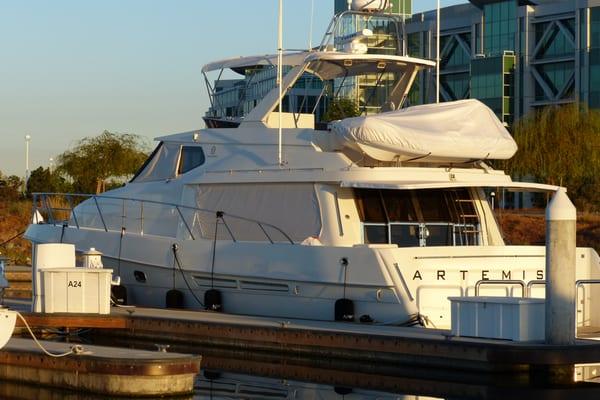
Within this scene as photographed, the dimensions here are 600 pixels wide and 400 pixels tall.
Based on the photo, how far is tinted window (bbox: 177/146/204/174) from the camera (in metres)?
20.0

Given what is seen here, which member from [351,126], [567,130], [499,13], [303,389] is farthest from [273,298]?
[499,13]

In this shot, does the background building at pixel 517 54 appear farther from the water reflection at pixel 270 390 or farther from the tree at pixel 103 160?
the water reflection at pixel 270 390

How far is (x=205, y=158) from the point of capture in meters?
19.9

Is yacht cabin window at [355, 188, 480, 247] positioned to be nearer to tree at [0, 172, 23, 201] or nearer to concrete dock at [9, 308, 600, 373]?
concrete dock at [9, 308, 600, 373]

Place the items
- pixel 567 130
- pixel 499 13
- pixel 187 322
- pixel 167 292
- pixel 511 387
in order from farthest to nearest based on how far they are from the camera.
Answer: pixel 499 13 → pixel 567 130 → pixel 167 292 → pixel 187 322 → pixel 511 387

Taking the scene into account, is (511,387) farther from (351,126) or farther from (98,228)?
(98,228)

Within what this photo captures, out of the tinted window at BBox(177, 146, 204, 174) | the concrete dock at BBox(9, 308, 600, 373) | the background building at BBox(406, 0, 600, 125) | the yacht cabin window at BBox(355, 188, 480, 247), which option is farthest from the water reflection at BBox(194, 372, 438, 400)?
the background building at BBox(406, 0, 600, 125)

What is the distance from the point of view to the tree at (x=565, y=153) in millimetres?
51947

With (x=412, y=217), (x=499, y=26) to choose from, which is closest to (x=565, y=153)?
(x=499, y=26)

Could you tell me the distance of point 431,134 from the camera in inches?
704

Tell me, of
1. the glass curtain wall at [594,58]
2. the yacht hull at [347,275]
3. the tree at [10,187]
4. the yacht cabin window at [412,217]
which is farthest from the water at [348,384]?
the glass curtain wall at [594,58]

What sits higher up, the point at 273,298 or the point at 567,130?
the point at 567,130

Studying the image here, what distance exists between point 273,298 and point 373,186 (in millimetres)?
2269

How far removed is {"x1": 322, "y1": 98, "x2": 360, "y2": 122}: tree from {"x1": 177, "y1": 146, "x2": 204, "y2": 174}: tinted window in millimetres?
3343
